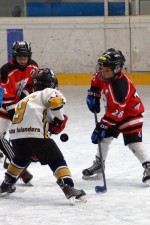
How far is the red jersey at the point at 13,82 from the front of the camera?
624 centimetres

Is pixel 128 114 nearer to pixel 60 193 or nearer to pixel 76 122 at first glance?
pixel 60 193

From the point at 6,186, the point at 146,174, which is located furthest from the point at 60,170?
the point at 146,174

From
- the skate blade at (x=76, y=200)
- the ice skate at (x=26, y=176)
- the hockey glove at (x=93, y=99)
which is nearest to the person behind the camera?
the skate blade at (x=76, y=200)

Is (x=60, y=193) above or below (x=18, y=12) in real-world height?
below

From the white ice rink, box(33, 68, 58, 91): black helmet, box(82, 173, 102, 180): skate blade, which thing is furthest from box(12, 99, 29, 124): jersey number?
box(82, 173, 102, 180): skate blade

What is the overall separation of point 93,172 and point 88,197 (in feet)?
1.89

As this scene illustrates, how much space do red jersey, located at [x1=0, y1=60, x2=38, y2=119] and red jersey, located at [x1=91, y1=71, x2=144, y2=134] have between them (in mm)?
596

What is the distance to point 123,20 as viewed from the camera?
410 inches

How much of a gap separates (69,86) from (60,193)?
15.8 ft

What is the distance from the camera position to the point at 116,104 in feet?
18.6

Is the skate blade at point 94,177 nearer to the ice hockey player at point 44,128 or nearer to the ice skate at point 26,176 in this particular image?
the ice skate at point 26,176

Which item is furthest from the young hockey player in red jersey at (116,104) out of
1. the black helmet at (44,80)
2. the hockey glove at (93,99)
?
the black helmet at (44,80)

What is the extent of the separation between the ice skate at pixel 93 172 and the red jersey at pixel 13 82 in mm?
696

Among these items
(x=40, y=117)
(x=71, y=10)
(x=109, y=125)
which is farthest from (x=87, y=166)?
(x=71, y=10)
